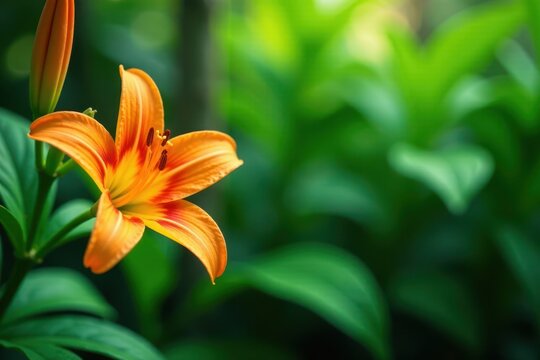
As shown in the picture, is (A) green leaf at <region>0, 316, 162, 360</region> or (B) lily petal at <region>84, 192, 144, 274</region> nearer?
(B) lily petal at <region>84, 192, 144, 274</region>

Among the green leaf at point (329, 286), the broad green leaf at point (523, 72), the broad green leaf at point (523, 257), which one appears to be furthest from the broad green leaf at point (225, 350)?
the broad green leaf at point (523, 72)

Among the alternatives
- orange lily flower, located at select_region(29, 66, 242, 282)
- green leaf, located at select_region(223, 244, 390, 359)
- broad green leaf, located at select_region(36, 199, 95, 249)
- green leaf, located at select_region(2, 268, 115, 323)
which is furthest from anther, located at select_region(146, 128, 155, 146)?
green leaf, located at select_region(223, 244, 390, 359)

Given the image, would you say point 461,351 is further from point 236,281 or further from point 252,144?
point 252,144

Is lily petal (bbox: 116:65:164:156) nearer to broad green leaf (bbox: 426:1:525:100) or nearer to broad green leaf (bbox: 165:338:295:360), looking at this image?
broad green leaf (bbox: 165:338:295:360)

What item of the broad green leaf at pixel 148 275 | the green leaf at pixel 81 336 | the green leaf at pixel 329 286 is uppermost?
the green leaf at pixel 81 336

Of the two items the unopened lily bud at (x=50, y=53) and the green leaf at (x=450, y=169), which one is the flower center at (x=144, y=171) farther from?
the green leaf at (x=450, y=169)

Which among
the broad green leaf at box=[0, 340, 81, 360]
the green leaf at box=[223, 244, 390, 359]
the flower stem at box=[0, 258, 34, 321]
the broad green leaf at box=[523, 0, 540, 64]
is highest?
the broad green leaf at box=[523, 0, 540, 64]

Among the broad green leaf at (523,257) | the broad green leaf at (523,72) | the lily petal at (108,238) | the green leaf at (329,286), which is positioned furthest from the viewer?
the broad green leaf at (523,72)
